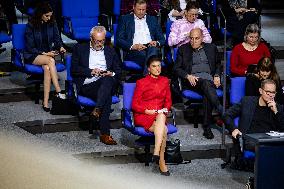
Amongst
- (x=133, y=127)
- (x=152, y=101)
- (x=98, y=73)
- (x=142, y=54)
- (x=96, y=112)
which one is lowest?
A: (x=133, y=127)

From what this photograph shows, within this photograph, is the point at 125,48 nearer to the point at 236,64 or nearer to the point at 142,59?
the point at 142,59

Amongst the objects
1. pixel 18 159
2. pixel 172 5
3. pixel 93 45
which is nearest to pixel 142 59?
pixel 93 45

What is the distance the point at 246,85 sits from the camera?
24.8 ft

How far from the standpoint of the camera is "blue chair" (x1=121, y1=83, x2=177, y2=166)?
7.29m

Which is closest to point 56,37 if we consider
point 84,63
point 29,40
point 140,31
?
point 29,40

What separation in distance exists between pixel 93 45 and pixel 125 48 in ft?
2.83

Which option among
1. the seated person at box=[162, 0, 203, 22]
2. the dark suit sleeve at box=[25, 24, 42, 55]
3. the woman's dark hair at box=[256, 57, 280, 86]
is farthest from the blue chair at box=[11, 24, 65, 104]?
the woman's dark hair at box=[256, 57, 280, 86]

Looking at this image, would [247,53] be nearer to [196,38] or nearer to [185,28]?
[196,38]

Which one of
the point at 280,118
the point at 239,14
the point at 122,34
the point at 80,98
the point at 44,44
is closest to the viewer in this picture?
the point at 280,118

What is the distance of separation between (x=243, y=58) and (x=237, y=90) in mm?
856

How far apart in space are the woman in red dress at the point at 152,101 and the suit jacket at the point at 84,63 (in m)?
0.56

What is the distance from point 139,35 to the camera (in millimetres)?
8961

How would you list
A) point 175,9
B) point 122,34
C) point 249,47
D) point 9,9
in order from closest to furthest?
1. point 249,47
2. point 122,34
3. point 175,9
4. point 9,9

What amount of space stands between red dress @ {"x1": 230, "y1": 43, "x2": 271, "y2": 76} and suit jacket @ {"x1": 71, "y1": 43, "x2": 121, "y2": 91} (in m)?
1.32
